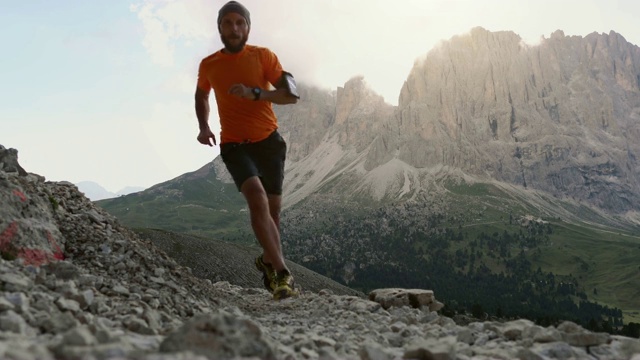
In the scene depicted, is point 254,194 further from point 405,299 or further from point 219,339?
point 219,339

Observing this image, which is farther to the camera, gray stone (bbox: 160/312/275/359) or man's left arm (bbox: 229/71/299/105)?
man's left arm (bbox: 229/71/299/105)

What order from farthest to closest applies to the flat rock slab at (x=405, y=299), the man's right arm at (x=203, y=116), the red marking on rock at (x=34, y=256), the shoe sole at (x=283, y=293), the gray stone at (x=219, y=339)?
the flat rock slab at (x=405, y=299)
the man's right arm at (x=203, y=116)
the shoe sole at (x=283, y=293)
the red marking on rock at (x=34, y=256)
the gray stone at (x=219, y=339)

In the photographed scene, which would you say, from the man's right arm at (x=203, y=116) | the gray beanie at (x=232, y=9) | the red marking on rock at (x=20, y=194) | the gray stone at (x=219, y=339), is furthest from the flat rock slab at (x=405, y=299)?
the gray stone at (x=219, y=339)

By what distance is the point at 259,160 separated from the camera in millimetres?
10797

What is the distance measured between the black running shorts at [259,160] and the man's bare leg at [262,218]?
0.74 ft

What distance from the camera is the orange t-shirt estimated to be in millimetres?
→ 10406

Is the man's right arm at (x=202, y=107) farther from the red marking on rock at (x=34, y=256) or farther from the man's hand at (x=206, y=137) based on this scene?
the red marking on rock at (x=34, y=256)

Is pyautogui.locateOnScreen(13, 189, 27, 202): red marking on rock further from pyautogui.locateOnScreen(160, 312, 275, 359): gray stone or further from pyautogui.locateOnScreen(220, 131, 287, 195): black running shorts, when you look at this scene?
pyautogui.locateOnScreen(160, 312, 275, 359): gray stone

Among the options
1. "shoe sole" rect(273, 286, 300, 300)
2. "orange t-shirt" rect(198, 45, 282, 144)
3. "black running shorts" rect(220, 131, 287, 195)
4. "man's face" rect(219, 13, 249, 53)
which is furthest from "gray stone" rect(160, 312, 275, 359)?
"man's face" rect(219, 13, 249, 53)

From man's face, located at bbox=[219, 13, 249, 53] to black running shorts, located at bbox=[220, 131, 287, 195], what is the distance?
2043 millimetres

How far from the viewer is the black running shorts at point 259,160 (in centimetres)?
1019

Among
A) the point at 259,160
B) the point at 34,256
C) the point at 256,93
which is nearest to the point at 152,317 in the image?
the point at 34,256

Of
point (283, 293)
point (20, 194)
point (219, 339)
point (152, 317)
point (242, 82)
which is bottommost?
point (283, 293)

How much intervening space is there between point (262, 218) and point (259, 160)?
1422mm
